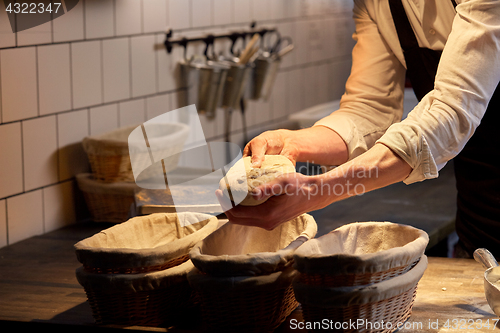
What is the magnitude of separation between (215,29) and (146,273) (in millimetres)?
1610

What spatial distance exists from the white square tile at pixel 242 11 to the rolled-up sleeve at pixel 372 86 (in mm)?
1208

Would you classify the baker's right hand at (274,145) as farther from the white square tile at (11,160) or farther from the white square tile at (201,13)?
the white square tile at (201,13)

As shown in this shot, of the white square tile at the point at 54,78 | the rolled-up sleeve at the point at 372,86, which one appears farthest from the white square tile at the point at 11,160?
the rolled-up sleeve at the point at 372,86

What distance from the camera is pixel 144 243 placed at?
91 cm

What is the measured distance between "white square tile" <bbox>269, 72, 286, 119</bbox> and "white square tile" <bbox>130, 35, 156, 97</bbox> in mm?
830

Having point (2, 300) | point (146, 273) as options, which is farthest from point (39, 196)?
point (146, 273)

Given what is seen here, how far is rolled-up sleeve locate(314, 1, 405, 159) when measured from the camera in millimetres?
1138

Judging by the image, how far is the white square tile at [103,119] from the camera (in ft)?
5.61

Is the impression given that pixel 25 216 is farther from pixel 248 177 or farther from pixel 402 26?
pixel 402 26

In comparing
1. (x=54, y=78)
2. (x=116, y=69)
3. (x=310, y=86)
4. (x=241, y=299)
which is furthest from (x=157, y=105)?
(x=241, y=299)

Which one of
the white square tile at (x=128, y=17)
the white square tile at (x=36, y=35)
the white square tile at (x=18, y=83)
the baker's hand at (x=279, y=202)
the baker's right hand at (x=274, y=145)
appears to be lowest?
the baker's hand at (x=279, y=202)

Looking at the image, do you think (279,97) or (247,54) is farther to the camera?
Answer: (279,97)

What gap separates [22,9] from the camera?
1.44 m

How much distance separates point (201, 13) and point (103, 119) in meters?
0.66
